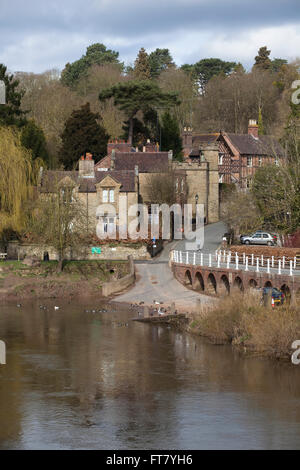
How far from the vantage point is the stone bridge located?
47.0 metres

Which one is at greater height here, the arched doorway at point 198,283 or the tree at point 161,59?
the tree at point 161,59

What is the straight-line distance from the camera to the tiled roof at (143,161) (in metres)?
81.0

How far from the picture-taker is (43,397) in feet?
111

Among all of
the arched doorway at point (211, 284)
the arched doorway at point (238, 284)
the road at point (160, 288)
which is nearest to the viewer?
the arched doorway at point (238, 284)

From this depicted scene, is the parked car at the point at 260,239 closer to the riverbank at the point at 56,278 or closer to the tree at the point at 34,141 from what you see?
the riverbank at the point at 56,278

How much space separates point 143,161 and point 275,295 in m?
40.3

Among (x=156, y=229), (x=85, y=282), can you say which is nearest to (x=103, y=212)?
(x=156, y=229)

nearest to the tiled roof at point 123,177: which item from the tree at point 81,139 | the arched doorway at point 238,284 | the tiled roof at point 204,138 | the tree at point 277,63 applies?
the tree at point 81,139

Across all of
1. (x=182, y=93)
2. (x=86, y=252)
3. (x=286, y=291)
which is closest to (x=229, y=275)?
(x=286, y=291)

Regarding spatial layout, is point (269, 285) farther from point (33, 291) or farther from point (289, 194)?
point (33, 291)

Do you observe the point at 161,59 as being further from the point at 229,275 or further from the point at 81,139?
the point at 229,275

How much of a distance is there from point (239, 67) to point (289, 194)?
282ft

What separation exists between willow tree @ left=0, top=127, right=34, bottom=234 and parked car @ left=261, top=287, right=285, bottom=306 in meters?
28.7

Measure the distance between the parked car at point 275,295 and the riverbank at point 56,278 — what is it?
825 inches
